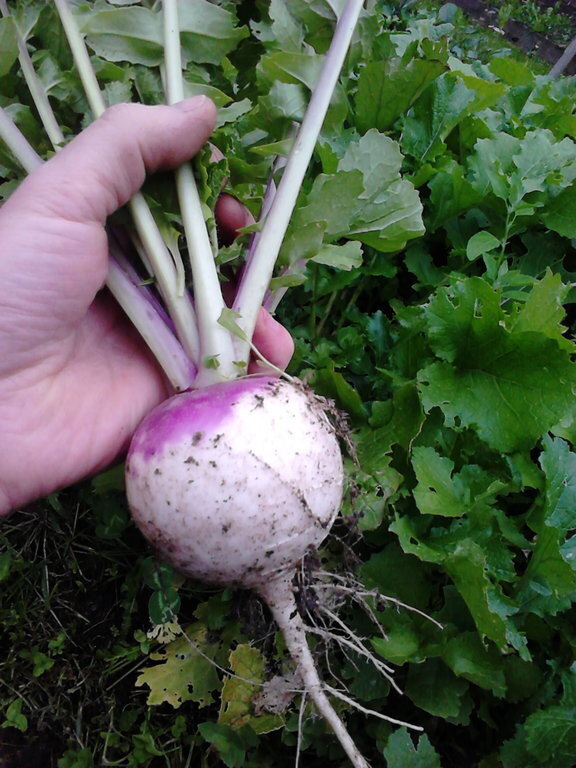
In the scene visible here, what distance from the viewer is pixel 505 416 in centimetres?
146

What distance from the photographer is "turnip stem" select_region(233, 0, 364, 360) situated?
4.61 ft

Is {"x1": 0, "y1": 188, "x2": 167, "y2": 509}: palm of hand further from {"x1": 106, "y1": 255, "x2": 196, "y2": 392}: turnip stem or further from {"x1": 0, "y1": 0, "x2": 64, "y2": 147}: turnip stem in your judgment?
{"x1": 0, "y1": 0, "x2": 64, "y2": 147}: turnip stem

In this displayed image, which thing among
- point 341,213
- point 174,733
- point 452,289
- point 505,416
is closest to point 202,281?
point 341,213

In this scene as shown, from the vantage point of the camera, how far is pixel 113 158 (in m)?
1.24

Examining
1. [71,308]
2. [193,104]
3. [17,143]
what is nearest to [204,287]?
[71,308]

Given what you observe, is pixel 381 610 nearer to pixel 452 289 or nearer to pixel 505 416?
pixel 505 416

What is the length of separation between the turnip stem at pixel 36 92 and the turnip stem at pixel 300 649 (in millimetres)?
1150

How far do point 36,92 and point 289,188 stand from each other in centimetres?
64

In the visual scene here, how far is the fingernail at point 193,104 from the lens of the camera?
1.34 metres

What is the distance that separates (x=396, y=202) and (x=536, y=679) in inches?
44.9

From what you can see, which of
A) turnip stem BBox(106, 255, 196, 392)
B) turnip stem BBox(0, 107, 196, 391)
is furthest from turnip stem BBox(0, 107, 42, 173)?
turnip stem BBox(106, 255, 196, 392)

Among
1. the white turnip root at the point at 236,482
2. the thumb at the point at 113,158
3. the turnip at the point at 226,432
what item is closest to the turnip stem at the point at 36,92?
the turnip at the point at 226,432

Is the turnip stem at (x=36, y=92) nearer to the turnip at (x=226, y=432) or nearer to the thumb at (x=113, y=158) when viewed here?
the turnip at (x=226, y=432)

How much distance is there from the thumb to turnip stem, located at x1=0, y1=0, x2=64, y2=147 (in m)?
0.24
